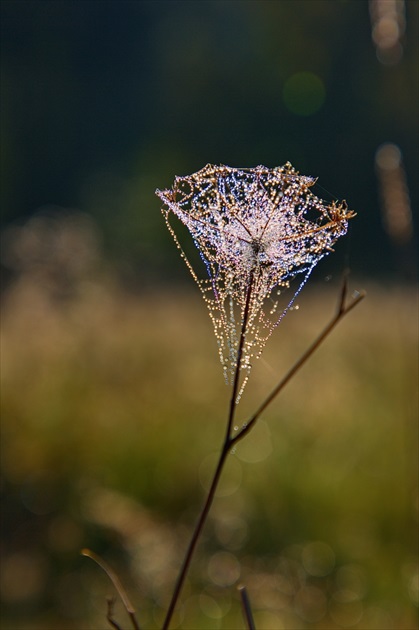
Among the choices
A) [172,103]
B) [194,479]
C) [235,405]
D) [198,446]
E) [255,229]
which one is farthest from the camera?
[172,103]

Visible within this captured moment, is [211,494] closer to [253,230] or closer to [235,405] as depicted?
[235,405]

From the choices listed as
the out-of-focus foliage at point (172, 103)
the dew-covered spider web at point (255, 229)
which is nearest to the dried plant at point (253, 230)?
the dew-covered spider web at point (255, 229)

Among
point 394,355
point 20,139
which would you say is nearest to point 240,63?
point 20,139

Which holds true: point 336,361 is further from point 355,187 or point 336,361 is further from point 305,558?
point 355,187

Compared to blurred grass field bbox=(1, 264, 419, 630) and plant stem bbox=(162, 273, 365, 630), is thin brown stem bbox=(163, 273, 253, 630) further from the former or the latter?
blurred grass field bbox=(1, 264, 419, 630)

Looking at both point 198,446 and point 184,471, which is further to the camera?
point 198,446

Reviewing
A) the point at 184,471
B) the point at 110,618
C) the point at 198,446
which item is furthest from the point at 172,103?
the point at 110,618

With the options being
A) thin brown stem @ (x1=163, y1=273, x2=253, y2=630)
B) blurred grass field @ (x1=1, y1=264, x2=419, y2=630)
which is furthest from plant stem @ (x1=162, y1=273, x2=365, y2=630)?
blurred grass field @ (x1=1, y1=264, x2=419, y2=630)
